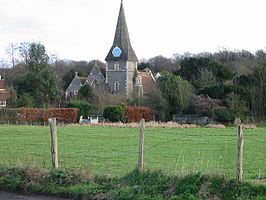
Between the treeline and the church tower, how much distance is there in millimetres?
15982

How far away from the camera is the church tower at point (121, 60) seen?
88.2 meters

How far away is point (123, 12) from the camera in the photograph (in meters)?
90.4

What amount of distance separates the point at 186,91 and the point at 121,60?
31.7m

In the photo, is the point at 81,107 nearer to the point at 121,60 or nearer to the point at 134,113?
the point at 134,113

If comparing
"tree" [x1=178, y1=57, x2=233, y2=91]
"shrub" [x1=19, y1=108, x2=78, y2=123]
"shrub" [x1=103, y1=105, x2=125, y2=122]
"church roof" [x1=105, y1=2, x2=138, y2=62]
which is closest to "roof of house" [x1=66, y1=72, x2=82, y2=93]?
"church roof" [x1=105, y1=2, x2=138, y2=62]

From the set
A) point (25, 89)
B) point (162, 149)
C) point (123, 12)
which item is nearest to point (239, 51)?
point (123, 12)

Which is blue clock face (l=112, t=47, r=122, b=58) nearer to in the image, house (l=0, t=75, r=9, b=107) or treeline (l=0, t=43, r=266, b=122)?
treeline (l=0, t=43, r=266, b=122)

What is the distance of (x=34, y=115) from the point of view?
181 ft

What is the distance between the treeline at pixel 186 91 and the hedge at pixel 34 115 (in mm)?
3876

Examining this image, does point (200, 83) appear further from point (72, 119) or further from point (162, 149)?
point (162, 149)

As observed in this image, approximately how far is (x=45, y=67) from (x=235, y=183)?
6339 cm

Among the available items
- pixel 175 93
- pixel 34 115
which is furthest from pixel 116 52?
pixel 34 115

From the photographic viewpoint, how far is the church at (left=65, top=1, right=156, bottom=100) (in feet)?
288

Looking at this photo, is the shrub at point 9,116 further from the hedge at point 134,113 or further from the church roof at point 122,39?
the church roof at point 122,39
